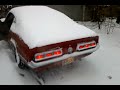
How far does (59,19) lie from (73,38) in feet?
3.23

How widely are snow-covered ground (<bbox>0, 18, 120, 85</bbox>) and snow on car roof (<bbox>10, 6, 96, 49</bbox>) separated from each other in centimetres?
83

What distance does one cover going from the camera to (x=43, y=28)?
13.9 feet

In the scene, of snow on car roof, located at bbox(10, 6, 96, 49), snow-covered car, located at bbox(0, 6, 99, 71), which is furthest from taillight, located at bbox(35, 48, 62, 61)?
snow on car roof, located at bbox(10, 6, 96, 49)

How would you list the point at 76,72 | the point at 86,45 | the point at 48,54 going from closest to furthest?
the point at 48,54 < the point at 86,45 < the point at 76,72

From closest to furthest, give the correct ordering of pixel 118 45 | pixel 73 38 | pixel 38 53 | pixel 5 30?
pixel 38 53 < pixel 73 38 < pixel 5 30 < pixel 118 45

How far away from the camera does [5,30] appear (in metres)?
5.33

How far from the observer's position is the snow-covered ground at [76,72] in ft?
13.5

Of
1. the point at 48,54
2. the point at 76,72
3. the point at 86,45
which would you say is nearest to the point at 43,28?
the point at 48,54

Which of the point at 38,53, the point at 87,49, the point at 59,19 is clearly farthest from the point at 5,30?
the point at 87,49

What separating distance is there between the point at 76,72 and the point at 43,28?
1283 mm

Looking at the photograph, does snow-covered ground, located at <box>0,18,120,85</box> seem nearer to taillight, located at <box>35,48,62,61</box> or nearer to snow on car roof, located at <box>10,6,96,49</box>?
taillight, located at <box>35,48,62,61</box>

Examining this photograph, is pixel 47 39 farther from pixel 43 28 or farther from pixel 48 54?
pixel 43 28

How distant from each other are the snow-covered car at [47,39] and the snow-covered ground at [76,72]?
0.36 meters
